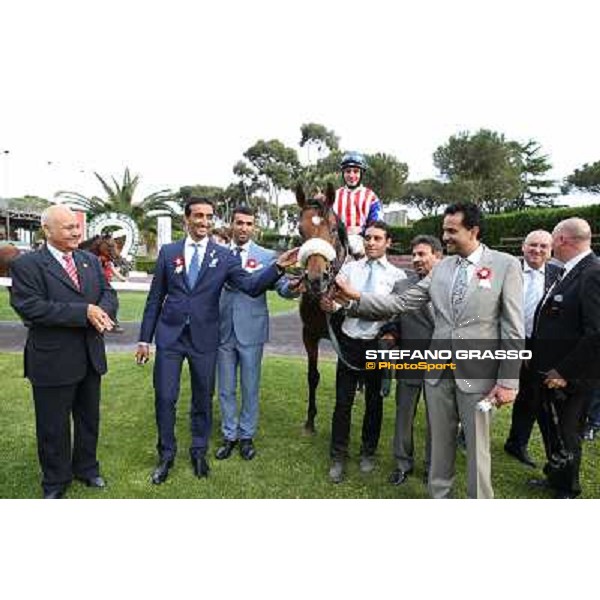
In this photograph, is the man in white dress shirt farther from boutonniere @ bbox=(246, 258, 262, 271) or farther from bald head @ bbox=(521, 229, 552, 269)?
bald head @ bbox=(521, 229, 552, 269)

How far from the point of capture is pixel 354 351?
3496 mm

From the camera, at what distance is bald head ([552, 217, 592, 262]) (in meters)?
3.07

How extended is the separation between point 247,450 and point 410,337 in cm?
163

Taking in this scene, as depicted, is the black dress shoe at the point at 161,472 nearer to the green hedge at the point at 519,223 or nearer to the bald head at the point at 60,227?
the bald head at the point at 60,227

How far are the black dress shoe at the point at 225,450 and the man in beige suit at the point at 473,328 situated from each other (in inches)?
72.4

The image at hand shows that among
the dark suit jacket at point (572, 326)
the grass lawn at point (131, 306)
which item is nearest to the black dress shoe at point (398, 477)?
the dark suit jacket at point (572, 326)

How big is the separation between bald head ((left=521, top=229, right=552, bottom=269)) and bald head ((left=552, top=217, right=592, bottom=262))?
825 mm

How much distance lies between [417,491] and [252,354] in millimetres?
1605

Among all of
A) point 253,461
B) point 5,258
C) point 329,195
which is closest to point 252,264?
point 329,195

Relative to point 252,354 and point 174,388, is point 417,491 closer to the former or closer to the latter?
point 252,354

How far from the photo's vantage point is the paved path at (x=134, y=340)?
7.91m
